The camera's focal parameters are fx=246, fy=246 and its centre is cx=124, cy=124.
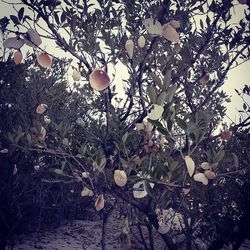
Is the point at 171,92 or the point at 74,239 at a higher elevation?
the point at 171,92

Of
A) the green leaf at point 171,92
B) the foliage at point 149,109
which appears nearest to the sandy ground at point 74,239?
the foliage at point 149,109

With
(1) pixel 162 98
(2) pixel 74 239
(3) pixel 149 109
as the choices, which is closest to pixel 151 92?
(1) pixel 162 98

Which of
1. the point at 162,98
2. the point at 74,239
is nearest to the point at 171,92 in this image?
the point at 162,98

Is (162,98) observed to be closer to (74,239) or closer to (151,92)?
(151,92)

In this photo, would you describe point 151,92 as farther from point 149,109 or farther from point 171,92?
point 149,109

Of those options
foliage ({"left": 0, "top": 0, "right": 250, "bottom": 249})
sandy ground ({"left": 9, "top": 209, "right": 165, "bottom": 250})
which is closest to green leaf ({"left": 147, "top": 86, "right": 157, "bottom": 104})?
foliage ({"left": 0, "top": 0, "right": 250, "bottom": 249})

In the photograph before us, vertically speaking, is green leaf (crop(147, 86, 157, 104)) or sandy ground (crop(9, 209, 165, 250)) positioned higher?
green leaf (crop(147, 86, 157, 104))

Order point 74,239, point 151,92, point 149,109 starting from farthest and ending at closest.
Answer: point 74,239, point 149,109, point 151,92

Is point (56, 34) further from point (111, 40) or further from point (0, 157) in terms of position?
point (0, 157)

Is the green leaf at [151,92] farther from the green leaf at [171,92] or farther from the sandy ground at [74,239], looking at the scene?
the sandy ground at [74,239]

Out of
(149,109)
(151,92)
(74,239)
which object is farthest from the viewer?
(74,239)

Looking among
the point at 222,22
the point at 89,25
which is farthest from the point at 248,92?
the point at 89,25

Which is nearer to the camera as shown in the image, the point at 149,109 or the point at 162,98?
the point at 162,98

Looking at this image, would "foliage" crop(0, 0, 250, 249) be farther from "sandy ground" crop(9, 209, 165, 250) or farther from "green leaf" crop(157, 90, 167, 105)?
"sandy ground" crop(9, 209, 165, 250)
